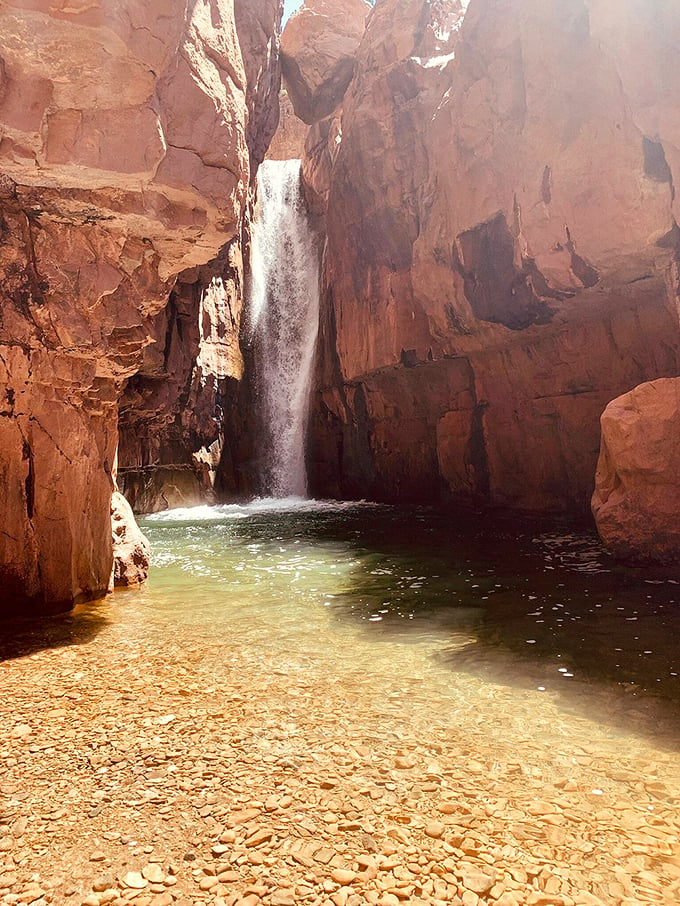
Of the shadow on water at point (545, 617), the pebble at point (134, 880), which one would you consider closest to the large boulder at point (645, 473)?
the shadow on water at point (545, 617)

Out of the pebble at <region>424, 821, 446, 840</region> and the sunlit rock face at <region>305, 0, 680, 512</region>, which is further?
the sunlit rock face at <region>305, 0, 680, 512</region>

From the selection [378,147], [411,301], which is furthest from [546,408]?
[378,147]

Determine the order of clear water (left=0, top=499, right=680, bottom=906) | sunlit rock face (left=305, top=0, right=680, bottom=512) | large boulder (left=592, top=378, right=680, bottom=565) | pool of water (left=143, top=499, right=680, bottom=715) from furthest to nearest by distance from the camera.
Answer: sunlit rock face (left=305, top=0, right=680, bottom=512), large boulder (left=592, top=378, right=680, bottom=565), pool of water (left=143, top=499, right=680, bottom=715), clear water (left=0, top=499, right=680, bottom=906)

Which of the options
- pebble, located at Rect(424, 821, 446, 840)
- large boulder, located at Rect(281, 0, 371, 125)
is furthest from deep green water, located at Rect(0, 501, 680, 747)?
large boulder, located at Rect(281, 0, 371, 125)

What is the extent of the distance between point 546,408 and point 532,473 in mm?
1435

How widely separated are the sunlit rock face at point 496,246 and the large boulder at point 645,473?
227 cm

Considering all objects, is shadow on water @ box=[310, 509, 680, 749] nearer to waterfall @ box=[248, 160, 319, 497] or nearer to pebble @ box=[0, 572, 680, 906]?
pebble @ box=[0, 572, 680, 906]

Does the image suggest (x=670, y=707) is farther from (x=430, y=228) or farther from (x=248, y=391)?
(x=248, y=391)

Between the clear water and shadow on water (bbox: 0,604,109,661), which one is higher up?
shadow on water (bbox: 0,604,109,661)

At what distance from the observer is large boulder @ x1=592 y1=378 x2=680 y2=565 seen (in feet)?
23.5

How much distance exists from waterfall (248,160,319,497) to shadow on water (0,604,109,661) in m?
14.6

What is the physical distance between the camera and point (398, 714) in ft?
10.9

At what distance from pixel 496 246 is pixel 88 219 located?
847 cm

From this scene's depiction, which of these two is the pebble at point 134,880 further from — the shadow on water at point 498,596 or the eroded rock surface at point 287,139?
the eroded rock surface at point 287,139
